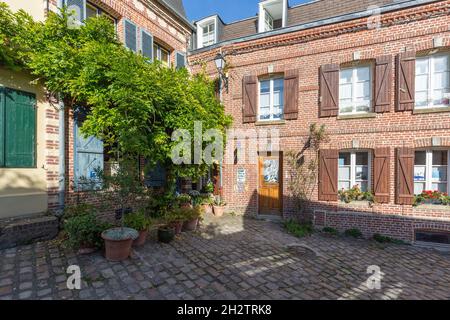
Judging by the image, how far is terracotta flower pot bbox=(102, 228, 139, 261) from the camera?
3.99 m

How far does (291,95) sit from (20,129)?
23.8ft

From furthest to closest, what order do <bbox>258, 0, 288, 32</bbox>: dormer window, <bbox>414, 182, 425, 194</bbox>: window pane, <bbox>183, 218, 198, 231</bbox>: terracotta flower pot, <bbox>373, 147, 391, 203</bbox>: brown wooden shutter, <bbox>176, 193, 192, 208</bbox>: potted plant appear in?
1. <bbox>258, 0, 288, 32</bbox>: dormer window
2. <bbox>176, 193, 192, 208</bbox>: potted plant
3. <bbox>373, 147, 391, 203</bbox>: brown wooden shutter
4. <bbox>414, 182, 425, 194</bbox>: window pane
5. <bbox>183, 218, 198, 231</bbox>: terracotta flower pot

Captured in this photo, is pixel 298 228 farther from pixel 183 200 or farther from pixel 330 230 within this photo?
pixel 183 200

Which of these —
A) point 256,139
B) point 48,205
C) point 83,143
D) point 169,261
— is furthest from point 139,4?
point 169,261

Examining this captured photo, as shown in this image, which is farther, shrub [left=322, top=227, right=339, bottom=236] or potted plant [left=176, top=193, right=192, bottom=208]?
potted plant [left=176, top=193, right=192, bottom=208]

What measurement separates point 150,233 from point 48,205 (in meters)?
2.32

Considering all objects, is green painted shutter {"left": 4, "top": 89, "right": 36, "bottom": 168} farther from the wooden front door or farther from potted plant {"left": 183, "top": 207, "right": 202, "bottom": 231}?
the wooden front door

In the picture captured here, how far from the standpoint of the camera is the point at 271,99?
8148 millimetres

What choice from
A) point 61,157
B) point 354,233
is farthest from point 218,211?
point 61,157

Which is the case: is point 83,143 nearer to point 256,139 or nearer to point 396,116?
point 256,139

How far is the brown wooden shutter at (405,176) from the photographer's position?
6316mm

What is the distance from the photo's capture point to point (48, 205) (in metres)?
5.12

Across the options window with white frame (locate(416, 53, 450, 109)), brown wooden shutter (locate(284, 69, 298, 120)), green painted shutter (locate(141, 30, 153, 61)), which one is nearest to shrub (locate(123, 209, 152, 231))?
green painted shutter (locate(141, 30, 153, 61))

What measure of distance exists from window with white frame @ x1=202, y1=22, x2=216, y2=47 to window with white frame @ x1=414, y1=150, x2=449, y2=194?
8.43 m
